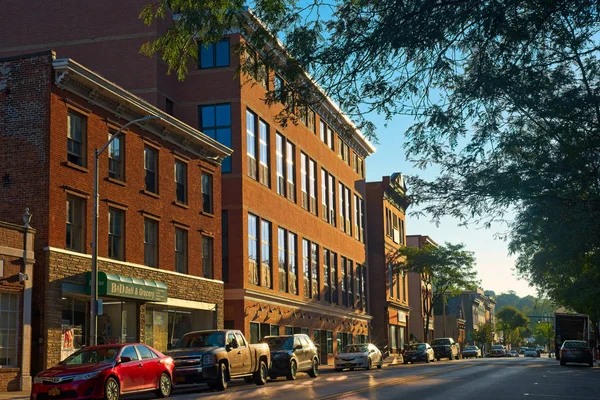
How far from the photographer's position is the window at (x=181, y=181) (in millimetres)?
37844

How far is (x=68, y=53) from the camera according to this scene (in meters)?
42.4

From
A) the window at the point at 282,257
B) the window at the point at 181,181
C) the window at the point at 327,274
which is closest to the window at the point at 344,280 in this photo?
the window at the point at 327,274

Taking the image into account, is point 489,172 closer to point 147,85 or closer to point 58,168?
point 58,168

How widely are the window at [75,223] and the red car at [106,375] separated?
322 inches

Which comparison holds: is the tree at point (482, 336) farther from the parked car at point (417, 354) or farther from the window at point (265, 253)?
the window at point (265, 253)

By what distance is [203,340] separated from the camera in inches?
1048

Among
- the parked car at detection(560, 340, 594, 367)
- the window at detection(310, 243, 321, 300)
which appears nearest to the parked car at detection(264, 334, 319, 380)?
the window at detection(310, 243, 321, 300)

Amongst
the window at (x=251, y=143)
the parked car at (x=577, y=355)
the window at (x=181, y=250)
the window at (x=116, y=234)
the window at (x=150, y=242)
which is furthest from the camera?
the parked car at (x=577, y=355)

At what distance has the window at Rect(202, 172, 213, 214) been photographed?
40438mm

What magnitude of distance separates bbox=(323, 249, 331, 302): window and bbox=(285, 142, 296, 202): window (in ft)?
28.7

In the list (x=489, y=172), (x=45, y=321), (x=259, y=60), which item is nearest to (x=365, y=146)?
(x=45, y=321)

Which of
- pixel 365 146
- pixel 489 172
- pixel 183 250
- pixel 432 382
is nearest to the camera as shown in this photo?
pixel 489 172

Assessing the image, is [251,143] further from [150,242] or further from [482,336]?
[482,336]

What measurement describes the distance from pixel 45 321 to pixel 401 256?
57145 mm
